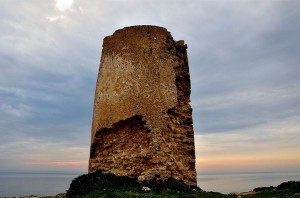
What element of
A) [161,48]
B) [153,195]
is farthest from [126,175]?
[161,48]

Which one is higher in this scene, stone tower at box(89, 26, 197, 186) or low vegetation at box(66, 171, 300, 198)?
stone tower at box(89, 26, 197, 186)

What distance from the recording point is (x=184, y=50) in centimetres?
1168

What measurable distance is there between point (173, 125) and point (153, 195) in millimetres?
2747

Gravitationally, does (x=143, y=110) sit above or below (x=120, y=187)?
above

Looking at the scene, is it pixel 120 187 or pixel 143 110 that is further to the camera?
pixel 143 110

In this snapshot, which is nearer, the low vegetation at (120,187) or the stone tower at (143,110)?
the low vegetation at (120,187)

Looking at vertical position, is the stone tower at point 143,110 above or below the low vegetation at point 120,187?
above

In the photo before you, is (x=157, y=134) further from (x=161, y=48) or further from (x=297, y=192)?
(x=297, y=192)

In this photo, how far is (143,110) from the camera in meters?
10.2

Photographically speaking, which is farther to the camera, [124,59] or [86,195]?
[124,59]

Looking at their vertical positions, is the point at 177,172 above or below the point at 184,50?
below

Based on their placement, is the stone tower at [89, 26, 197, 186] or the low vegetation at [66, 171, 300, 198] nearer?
the low vegetation at [66, 171, 300, 198]

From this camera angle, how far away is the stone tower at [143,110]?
10.1 meters

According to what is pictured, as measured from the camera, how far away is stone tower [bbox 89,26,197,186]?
1006 centimetres
